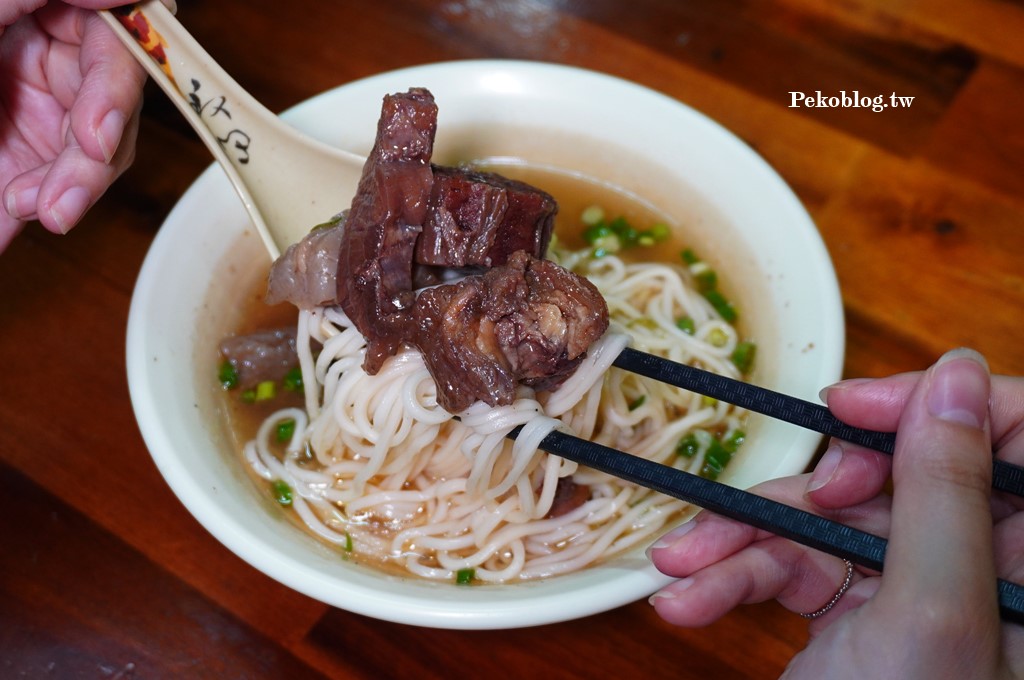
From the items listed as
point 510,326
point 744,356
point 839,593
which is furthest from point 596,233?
point 839,593

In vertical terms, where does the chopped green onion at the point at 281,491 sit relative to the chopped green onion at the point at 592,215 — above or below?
below

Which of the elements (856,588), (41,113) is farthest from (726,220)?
(41,113)

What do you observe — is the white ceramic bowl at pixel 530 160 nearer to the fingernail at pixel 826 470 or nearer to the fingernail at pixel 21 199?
the fingernail at pixel 826 470

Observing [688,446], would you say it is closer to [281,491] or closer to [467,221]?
[467,221]

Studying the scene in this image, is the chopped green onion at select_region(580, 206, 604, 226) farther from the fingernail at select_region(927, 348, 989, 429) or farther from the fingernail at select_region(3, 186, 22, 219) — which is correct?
the fingernail at select_region(3, 186, 22, 219)

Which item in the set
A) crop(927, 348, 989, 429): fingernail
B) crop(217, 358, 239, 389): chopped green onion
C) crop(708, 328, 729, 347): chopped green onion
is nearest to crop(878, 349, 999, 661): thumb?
crop(927, 348, 989, 429): fingernail

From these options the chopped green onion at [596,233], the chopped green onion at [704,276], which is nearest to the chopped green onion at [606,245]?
the chopped green onion at [596,233]

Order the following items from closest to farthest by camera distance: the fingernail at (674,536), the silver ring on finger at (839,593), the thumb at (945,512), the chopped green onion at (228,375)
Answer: the thumb at (945,512), the fingernail at (674,536), the silver ring on finger at (839,593), the chopped green onion at (228,375)
